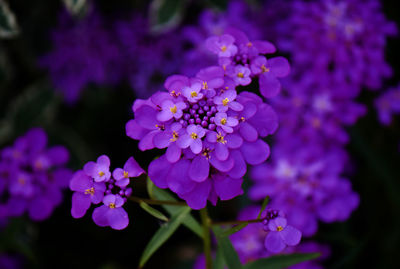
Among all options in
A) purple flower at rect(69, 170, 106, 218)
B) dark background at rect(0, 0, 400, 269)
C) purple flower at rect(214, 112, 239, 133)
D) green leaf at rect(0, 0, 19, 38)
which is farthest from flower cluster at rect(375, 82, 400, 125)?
green leaf at rect(0, 0, 19, 38)

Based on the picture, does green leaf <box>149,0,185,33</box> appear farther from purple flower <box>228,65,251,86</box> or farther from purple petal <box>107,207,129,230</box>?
purple petal <box>107,207,129,230</box>

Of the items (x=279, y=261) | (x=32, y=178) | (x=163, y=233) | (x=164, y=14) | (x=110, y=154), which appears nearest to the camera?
(x=163, y=233)

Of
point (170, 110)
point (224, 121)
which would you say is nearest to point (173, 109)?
point (170, 110)

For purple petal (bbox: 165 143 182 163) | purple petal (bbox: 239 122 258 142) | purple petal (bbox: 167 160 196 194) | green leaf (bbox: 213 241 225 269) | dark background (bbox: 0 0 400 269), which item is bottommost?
dark background (bbox: 0 0 400 269)

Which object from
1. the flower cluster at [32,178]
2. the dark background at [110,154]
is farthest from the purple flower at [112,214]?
the dark background at [110,154]

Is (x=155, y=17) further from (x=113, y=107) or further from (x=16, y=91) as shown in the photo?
(x=16, y=91)

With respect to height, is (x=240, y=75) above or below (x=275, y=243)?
above

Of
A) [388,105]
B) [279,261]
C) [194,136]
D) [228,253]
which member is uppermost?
[194,136]

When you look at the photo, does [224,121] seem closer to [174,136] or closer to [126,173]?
[174,136]

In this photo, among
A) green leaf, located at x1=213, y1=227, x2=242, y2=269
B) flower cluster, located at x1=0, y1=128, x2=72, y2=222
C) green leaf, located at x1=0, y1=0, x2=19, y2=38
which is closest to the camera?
green leaf, located at x1=213, y1=227, x2=242, y2=269
